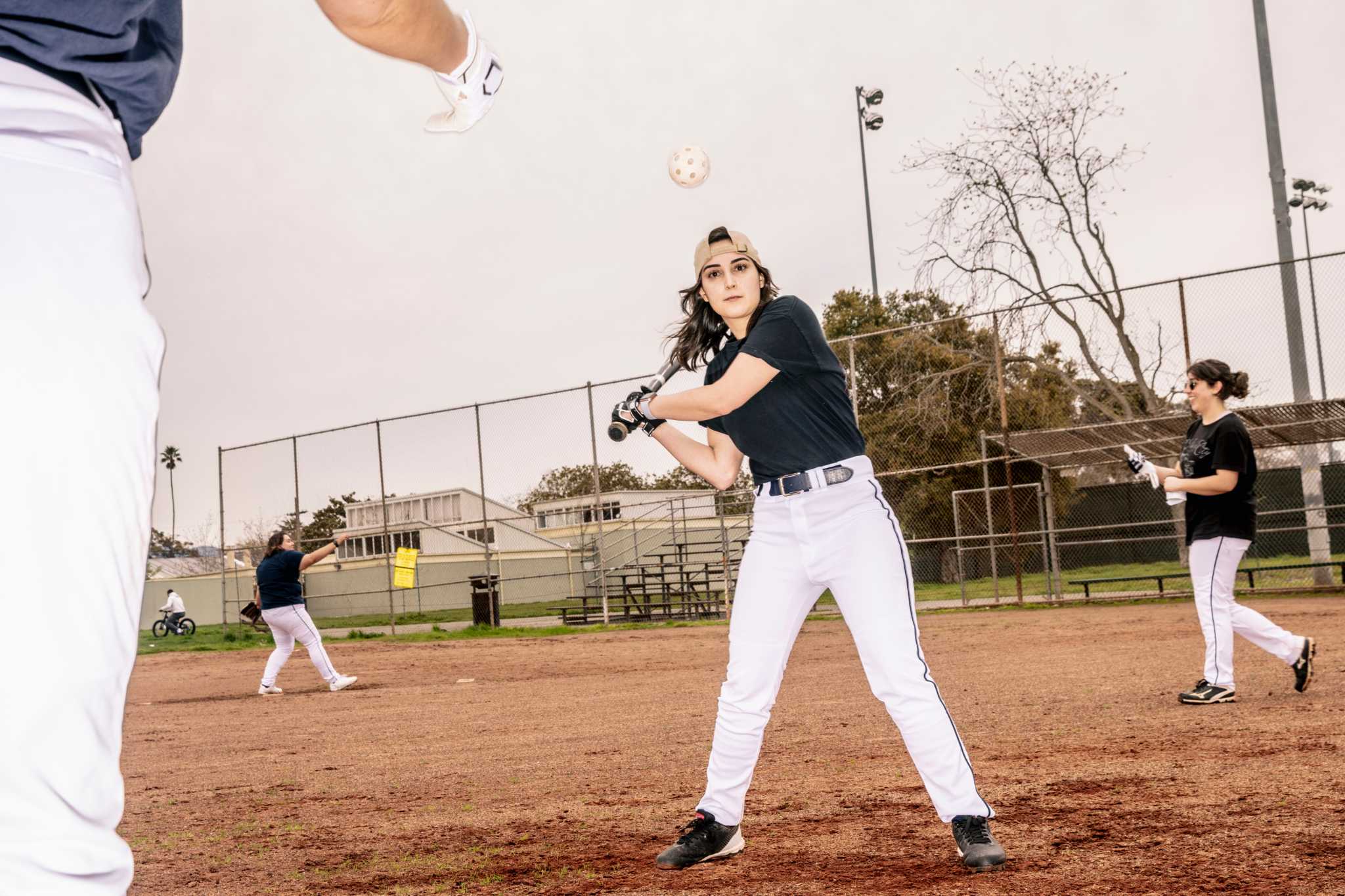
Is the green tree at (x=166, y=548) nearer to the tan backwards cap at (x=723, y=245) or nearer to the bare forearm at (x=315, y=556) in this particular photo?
the bare forearm at (x=315, y=556)

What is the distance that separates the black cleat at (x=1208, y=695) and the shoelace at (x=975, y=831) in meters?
3.75

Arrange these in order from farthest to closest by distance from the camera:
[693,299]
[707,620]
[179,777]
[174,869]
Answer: [707,620] → [179,777] → [693,299] → [174,869]

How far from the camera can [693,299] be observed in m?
4.59

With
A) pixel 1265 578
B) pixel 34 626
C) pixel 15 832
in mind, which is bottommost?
pixel 1265 578

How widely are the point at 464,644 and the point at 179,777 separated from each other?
10.8m

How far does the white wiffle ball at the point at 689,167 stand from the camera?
21.4ft

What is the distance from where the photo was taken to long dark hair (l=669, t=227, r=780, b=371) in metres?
4.56

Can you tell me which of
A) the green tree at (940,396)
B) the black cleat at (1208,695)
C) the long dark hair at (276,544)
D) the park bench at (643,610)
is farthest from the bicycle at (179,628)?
the black cleat at (1208,695)

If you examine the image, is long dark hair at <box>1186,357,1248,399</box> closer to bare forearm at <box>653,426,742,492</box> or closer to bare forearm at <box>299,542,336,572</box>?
bare forearm at <box>653,426,742,492</box>

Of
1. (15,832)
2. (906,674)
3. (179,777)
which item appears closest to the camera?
(15,832)

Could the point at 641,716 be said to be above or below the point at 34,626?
below

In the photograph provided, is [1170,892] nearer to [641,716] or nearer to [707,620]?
[641,716]

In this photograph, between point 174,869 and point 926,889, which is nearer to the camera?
point 926,889

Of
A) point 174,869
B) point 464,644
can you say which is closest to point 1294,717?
point 174,869
